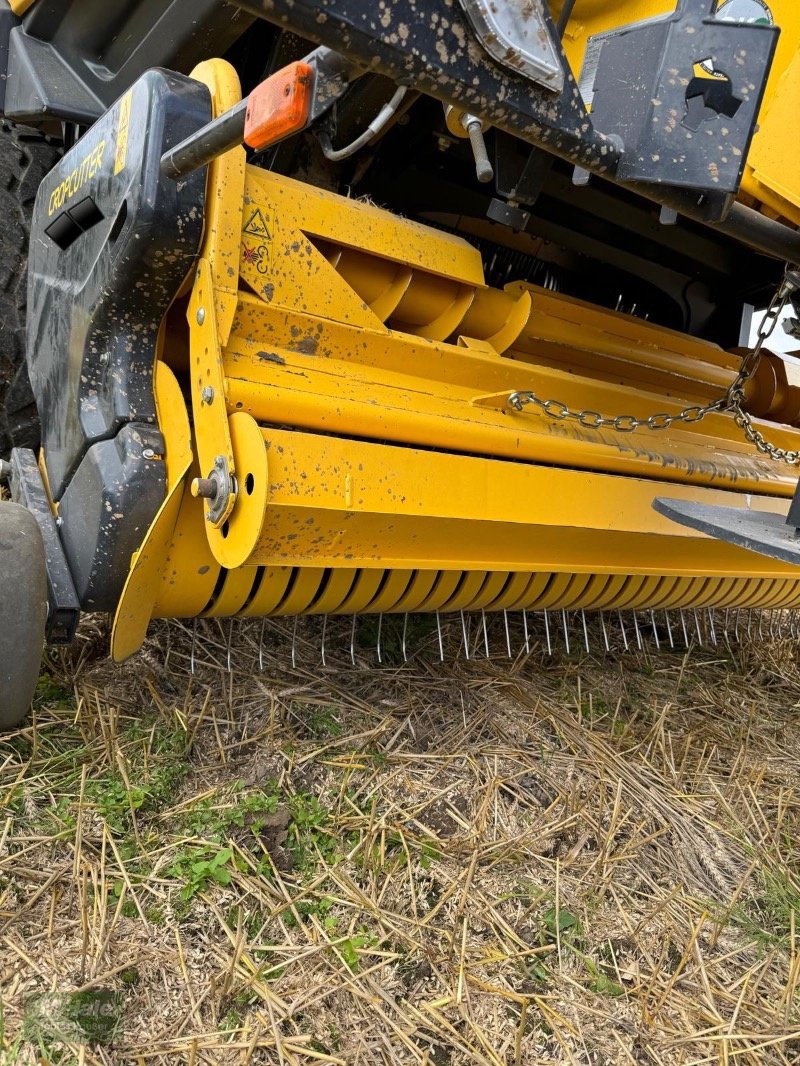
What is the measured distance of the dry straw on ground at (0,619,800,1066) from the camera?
4.08ft

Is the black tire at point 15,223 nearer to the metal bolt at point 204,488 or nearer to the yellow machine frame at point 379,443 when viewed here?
the yellow machine frame at point 379,443

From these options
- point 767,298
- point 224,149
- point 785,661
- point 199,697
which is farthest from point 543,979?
point 767,298

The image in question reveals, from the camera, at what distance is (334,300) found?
62.0 inches

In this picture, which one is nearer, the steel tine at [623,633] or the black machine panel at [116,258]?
the black machine panel at [116,258]

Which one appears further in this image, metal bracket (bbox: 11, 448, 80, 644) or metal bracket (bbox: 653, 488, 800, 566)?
metal bracket (bbox: 11, 448, 80, 644)

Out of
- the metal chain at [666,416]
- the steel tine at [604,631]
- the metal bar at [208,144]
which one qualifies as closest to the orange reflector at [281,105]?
the metal bar at [208,144]

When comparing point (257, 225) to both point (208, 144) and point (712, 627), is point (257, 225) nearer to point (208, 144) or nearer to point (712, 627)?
point (208, 144)

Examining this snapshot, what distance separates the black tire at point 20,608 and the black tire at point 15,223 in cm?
95

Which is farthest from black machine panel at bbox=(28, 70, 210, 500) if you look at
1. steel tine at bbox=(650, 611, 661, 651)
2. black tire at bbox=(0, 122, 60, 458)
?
steel tine at bbox=(650, 611, 661, 651)

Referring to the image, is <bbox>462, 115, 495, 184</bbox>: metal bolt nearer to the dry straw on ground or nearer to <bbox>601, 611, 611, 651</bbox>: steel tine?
the dry straw on ground

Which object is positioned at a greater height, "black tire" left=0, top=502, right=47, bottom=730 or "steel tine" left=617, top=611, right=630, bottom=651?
"black tire" left=0, top=502, right=47, bottom=730

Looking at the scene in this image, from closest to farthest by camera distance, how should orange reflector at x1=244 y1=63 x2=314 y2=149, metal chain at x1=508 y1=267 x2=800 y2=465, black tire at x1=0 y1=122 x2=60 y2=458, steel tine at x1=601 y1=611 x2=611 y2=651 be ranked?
1. orange reflector at x1=244 y1=63 x2=314 y2=149
2. metal chain at x1=508 y1=267 x2=800 y2=465
3. black tire at x1=0 y1=122 x2=60 y2=458
4. steel tine at x1=601 y1=611 x2=611 y2=651

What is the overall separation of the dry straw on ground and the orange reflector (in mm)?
1163

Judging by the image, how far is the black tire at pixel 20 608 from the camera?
1.32 m
